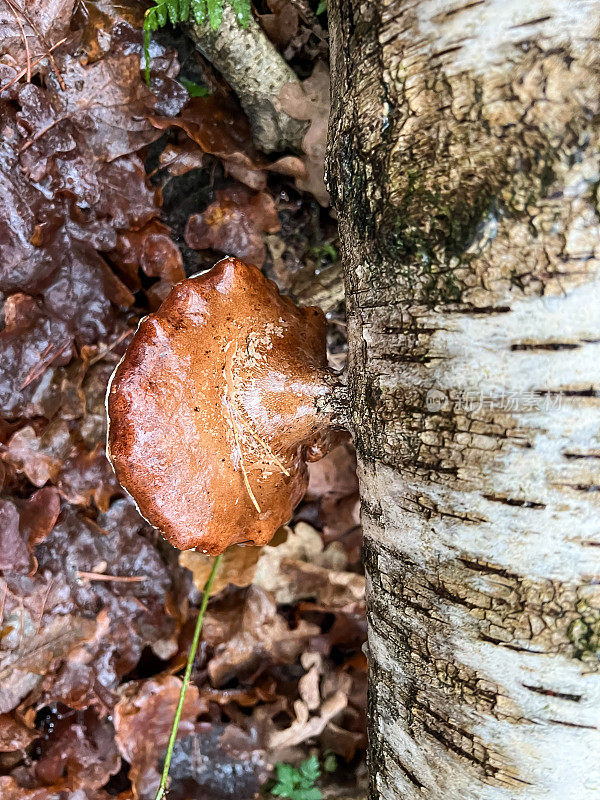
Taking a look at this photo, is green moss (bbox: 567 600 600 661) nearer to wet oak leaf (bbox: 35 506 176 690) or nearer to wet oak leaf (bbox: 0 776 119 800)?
wet oak leaf (bbox: 35 506 176 690)

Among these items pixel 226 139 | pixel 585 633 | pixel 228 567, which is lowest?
pixel 228 567

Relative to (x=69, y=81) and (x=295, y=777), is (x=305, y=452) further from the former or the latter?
(x=295, y=777)

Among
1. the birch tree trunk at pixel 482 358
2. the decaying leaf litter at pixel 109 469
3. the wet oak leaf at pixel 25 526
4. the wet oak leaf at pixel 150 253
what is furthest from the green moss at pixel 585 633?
the wet oak leaf at pixel 25 526

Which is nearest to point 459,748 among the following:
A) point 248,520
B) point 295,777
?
point 248,520

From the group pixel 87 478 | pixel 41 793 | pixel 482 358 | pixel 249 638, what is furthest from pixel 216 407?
pixel 41 793

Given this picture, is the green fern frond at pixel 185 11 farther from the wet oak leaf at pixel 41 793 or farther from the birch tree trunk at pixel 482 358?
the wet oak leaf at pixel 41 793

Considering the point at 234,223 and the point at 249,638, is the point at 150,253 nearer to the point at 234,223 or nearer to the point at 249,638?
the point at 234,223

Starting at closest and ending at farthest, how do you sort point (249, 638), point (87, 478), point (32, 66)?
point (32, 66) < point (87, 478) < point (249, 638)
